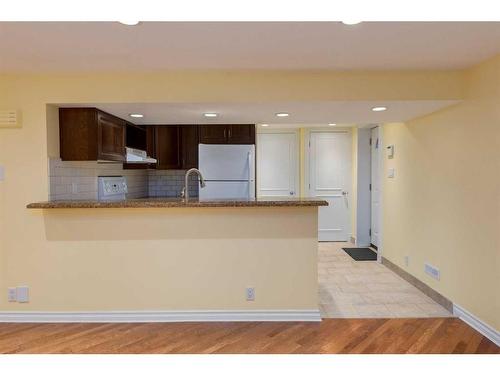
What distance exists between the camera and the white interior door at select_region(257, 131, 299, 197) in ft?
21.5

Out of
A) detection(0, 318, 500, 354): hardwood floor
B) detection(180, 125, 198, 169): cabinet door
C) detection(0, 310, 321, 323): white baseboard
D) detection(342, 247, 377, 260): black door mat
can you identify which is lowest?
detection(342, 247, 377, 260): black door mat

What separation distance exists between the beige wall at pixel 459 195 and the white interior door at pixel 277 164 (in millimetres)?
2389

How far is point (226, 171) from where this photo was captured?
15.8 feet

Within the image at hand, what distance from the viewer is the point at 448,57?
260 centimetres

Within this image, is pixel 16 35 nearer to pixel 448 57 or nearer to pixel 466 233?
pixel 448 57

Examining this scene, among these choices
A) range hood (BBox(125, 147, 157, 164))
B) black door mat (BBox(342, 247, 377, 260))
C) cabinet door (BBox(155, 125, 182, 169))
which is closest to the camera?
range hood (BBox(125, 147, 157, 164))

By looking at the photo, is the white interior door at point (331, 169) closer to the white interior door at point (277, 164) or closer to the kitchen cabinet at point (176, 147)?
the white interior door at point (277, 164)

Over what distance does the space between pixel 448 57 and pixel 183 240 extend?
2.48m

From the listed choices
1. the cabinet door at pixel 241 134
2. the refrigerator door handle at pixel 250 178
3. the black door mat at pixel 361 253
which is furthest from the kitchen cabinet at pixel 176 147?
the black door mat at pixel 361 253

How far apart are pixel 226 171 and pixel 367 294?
7.55 feet

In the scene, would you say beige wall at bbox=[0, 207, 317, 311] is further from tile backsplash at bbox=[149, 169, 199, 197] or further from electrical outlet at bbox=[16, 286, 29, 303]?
tile backsplash at bbox=[149, 169, 199, 197]

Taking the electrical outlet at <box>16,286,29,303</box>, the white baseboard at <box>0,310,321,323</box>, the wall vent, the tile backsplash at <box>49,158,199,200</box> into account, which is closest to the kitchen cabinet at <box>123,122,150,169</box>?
the tile backsplash at <box>49,158,199,200</box>

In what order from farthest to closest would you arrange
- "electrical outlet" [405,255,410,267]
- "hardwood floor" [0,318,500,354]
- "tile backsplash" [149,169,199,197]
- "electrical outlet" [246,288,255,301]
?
"tile backsplash" [149,169,199,197] → "electrical outlet" [405,255,410,267] → "electrical outlet" [246,288,255,301] → "hardwood floor" [0,318,500,354]

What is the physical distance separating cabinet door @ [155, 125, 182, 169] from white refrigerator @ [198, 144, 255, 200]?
36cm
